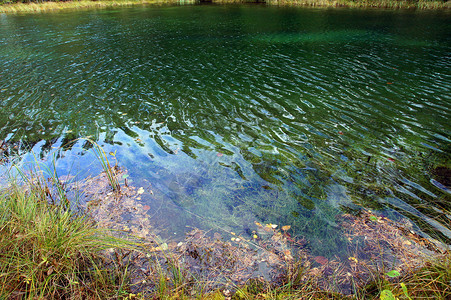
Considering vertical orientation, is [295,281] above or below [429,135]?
below

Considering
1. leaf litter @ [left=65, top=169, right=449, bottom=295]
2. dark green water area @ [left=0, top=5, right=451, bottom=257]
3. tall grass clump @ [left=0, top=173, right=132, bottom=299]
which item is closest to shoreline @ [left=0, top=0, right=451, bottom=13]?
dark green water area @ [left=0, top=5, right=451, bottom=257]

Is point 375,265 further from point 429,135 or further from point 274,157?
point 429,135

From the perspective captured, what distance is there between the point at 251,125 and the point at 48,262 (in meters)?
4.63

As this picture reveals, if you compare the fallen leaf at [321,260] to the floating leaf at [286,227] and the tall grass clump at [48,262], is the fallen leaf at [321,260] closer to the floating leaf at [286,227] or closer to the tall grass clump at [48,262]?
the floating leaf at [286,227]

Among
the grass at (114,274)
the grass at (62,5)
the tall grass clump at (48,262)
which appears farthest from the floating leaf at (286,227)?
the grass at (62,5)

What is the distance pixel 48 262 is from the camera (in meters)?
2.26

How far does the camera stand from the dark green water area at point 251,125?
3.81m

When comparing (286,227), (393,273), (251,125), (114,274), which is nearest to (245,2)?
(251,125)

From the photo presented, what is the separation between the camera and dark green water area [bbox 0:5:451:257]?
3809 mm

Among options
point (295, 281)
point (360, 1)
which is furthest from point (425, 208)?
point (360, 1)

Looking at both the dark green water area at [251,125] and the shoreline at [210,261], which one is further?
the dark green water area at [251,125]

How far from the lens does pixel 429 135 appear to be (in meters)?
5.56

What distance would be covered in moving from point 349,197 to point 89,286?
348 cm

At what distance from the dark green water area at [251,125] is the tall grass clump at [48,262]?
0.96 metres
